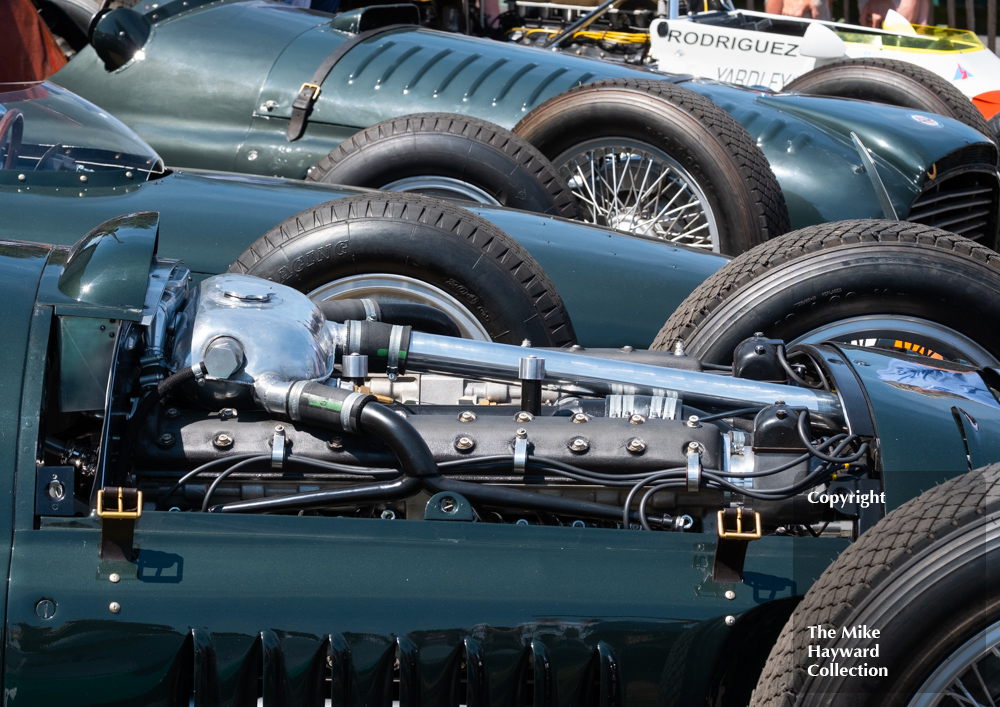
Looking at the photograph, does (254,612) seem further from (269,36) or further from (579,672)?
(269,36)

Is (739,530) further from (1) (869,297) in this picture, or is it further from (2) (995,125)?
(2) (995,125)

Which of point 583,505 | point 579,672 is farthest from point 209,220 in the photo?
point 579,672

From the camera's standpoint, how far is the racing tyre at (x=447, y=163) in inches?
173

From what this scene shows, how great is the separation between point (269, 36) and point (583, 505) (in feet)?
13.8

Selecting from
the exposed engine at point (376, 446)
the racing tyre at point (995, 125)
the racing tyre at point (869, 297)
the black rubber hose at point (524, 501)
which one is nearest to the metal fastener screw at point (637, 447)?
the exposed engine at point (376, 446)

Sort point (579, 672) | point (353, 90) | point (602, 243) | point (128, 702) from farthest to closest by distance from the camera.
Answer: point (353, 90) < point (602, 243) < point (579, 672) < point (128, 702)

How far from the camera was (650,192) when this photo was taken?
196 inches

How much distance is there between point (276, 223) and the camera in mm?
3980

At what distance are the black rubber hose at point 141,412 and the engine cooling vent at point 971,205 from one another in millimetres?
4627

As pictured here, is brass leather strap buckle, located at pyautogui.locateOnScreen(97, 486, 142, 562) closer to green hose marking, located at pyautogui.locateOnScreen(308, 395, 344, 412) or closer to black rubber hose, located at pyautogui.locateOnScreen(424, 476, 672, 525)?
green hose marking, located at pyautogui.locateOnScreen(308, 395, 344, 412)

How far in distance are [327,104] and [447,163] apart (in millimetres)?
1342

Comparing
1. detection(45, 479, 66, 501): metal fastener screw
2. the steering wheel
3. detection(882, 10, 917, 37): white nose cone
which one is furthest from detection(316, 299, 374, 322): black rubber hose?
detection(882, 10, 917, 37): white nose cone

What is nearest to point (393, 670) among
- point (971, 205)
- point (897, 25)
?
point (971, 205)

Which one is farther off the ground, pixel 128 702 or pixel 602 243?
pixel 602 243
